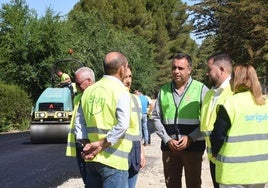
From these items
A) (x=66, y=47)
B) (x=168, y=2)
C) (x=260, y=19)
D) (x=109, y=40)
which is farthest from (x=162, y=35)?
(x=260, y=19)

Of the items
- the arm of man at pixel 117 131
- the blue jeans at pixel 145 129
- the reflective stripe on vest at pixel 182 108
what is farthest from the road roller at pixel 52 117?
the arm of man at pixel 117 131

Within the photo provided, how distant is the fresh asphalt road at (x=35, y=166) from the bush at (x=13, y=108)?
6.43 m

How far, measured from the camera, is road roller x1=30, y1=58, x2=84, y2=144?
47.9 feet

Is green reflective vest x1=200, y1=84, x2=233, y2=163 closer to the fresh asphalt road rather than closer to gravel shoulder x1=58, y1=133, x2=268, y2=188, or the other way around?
gravel shoulder x1=58, y1=133, x2=268, y2=188

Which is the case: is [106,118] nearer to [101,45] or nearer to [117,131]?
[117,131]

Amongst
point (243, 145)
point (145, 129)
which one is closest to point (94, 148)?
point (243, 145)

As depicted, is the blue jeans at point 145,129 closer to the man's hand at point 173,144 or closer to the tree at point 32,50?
the man's hand at point 173,144

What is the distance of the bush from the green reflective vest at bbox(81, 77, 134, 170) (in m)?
17.3

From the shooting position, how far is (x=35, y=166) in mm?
10859

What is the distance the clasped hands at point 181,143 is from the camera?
5742 millimetres

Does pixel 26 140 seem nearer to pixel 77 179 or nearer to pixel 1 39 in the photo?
pixel 77 179

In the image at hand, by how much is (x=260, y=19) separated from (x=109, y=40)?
65.8ft

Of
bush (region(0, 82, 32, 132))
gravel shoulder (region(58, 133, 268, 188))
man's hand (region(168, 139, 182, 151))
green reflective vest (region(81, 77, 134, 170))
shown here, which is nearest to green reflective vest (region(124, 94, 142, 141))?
green reflective vest (region(81, 77, 134, 170))

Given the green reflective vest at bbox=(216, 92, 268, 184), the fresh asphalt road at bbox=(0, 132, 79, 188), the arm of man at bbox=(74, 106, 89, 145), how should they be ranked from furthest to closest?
the fresh asphalt road at bbox=(0, 132, 79, 188)
the arm of man at bbox=(74, 106, 89, 145)
the green reflective vest at bbox=(216, 92, 268, 184)
